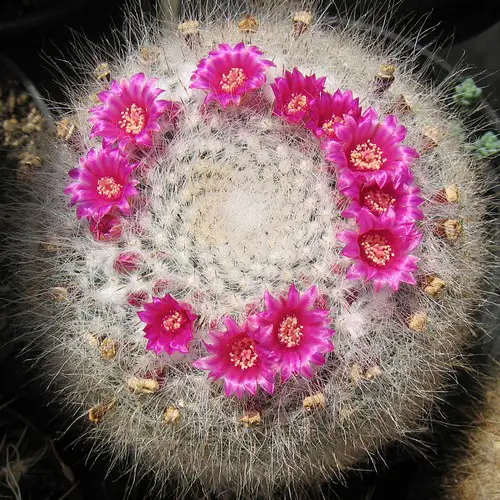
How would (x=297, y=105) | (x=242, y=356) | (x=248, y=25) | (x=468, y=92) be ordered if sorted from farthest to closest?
(x=468, y=92) → (x=248, y=25) → (x=297, y=105) → (x=242, y=356)

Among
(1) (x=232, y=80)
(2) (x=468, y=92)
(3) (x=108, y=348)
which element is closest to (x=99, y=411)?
(3) (x=108, y=348)

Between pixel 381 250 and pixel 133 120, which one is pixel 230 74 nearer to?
pixel 133 120

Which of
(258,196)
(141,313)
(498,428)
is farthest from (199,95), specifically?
(498,428)

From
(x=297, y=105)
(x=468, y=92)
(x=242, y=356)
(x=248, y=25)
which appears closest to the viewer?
(x=242, y=356)

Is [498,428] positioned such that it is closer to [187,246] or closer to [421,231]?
[421,231]

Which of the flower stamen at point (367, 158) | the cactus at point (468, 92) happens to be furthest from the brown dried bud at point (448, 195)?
the cactus at point (468, 92)

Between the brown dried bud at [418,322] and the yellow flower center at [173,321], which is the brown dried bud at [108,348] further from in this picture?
the brown dried bud at [418,322]
